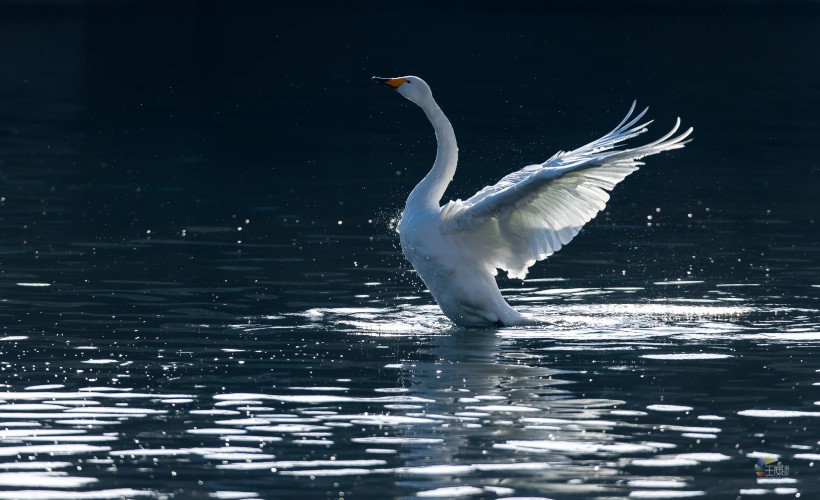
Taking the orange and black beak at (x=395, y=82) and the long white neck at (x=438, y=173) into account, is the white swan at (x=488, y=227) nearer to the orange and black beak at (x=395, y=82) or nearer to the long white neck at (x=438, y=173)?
the long white neck at (x=438, y=173)

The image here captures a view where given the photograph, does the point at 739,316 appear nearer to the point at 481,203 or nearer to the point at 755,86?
the point at 481,203

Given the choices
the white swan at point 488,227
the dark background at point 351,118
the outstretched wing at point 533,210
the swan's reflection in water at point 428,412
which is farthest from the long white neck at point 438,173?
the dark background at point 351,118

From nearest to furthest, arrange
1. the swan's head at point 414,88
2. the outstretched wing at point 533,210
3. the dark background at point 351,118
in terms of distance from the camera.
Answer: the outstretched wing at point 533,210, the swan's head at point 414,88, the dark background at point 351,118

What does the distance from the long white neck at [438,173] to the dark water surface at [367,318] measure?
1.07 m

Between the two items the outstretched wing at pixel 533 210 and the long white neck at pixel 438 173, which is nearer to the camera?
the outstretched wing at pixel 533 210

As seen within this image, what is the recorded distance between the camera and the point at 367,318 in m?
16.2

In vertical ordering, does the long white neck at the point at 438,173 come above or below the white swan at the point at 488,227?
above

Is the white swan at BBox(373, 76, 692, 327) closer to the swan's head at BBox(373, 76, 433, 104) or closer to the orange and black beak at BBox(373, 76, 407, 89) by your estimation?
the swan's head at BBox(373, 76, 433, 104)

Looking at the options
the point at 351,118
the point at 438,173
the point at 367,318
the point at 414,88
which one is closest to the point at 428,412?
the point at 367,318

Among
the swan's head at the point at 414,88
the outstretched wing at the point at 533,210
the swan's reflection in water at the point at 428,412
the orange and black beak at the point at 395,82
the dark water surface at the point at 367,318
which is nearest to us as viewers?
the swan's reflection in water at the point at 428,412

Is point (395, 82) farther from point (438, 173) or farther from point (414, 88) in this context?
point (438, 173)

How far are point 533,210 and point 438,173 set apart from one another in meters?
0.88

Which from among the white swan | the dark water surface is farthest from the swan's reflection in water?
the white swan

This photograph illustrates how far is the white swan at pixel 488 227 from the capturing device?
622 inches
